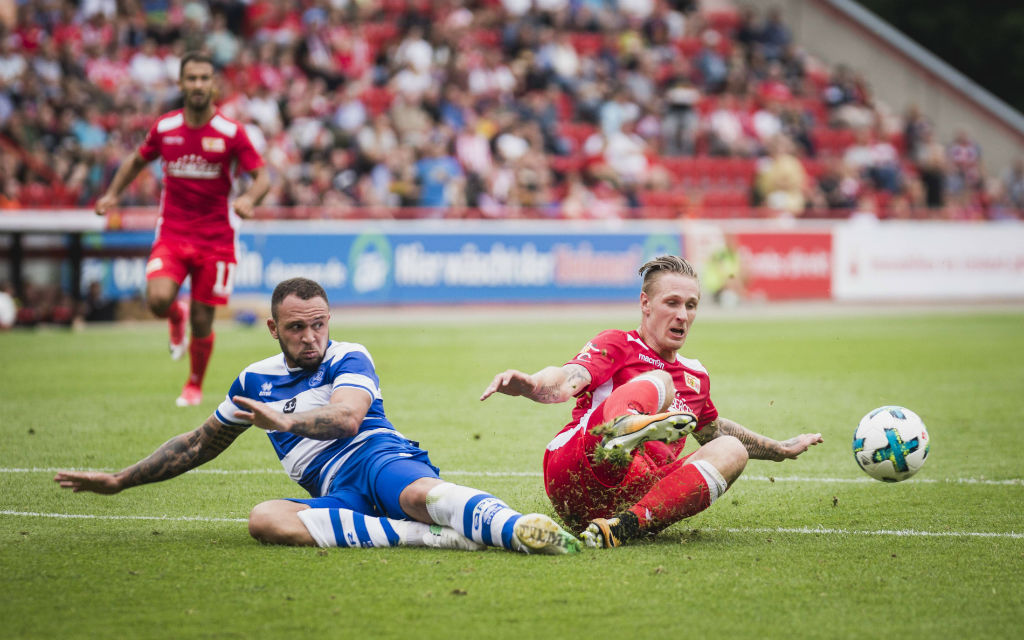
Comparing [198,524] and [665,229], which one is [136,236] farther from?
[198,524]

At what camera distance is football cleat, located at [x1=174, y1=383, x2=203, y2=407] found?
10.1 m

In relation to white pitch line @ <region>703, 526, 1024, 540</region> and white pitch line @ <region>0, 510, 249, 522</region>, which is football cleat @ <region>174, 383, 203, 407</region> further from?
white pitch line @ <region>703, 526, 1024, 540</region>

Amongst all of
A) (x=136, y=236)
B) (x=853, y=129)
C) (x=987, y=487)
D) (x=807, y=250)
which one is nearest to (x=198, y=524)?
(x=987, y=487)

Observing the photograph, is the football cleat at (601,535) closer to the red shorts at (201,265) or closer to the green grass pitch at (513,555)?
the green grass pitch at (513,555)

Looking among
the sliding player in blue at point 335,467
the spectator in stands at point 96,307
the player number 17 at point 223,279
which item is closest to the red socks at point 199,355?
the player number 17 at point 223,279

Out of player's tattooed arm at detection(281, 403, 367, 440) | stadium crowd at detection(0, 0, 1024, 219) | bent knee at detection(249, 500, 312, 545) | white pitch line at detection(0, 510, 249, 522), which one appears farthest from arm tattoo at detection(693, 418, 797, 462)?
stadium crowd at detection(0, 0, 1024, 219)

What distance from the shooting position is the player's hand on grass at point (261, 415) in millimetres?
4461

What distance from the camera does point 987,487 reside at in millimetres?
6781

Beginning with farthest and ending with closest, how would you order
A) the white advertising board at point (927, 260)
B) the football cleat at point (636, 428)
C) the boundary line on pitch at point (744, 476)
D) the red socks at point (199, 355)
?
the white advertising board at point (927, 260), the red socks at point (199, 355), the boundary line on pitch at point (744, 476), the football cleat at point (636, 428)

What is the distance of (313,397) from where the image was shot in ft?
17.0

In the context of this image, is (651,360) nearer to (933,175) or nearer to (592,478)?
(592,478)

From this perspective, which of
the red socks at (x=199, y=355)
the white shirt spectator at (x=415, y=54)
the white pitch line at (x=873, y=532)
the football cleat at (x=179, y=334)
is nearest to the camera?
the white pitch line at (x=873, y=532)

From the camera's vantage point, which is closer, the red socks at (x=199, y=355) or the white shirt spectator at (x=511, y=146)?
the red socks at (x=199, y=355)

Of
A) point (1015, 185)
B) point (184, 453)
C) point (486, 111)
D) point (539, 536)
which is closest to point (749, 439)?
point (539, 536)
